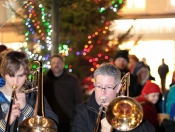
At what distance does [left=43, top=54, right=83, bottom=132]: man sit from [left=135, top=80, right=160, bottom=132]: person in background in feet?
5.73

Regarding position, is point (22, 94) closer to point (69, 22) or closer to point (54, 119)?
point (54, 119)

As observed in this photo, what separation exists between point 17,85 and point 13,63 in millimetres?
183

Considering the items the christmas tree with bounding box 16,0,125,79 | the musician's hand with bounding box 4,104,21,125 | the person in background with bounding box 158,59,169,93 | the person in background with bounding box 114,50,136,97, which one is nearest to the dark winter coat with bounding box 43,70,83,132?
the person in background with bounding box 114,50,136,97

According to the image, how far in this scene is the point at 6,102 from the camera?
465 centimetres

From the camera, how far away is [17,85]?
457cm

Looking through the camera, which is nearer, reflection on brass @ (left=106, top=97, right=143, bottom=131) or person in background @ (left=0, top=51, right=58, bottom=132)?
reflection on brass @ (left=106, top=97, right=143, bottom=131)

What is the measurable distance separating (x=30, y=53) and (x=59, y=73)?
3466mm

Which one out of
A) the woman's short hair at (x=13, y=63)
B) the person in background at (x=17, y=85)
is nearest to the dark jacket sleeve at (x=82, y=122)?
the person in background at (x=17, y=85)

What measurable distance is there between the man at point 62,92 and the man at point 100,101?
4.76 meters

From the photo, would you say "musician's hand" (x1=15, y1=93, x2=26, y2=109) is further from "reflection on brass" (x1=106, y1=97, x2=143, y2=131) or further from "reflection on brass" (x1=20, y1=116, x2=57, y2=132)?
"reflection on brass" (x1=106, y1=97, x2=143, y2=131)

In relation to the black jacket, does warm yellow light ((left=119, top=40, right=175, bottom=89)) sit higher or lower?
higher

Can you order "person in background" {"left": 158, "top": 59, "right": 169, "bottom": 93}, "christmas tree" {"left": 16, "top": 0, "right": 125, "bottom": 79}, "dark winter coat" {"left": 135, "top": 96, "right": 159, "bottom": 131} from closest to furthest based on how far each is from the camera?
"dark winter coat" {"left": 135, "top": 96, "right": 159, "bottom": 131} < "christmas tree" {"left": 16, "top": 0, "right": 125, "bottom": 79} < "person in background" {"left": 158, "top": 59, "right": 169, "bottom": 93}

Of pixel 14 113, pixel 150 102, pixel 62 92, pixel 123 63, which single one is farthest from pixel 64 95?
pixel 14 113

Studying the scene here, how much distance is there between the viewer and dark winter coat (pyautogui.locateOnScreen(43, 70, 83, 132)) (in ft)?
30.5
